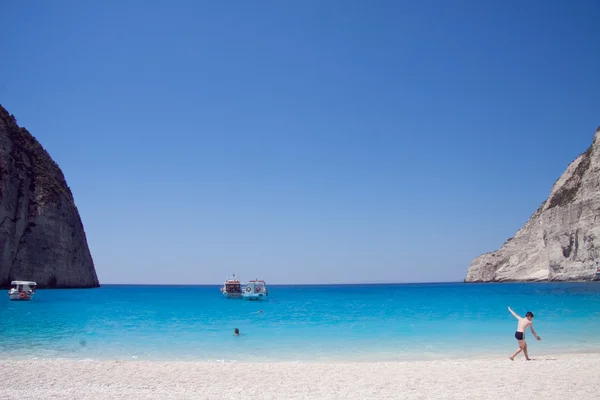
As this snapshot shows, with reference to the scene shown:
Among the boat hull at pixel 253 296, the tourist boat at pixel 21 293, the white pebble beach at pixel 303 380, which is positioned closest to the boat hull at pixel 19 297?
the tourist boat at pixel 21 293

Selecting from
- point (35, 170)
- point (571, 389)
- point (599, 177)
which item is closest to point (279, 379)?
point (571, 389)

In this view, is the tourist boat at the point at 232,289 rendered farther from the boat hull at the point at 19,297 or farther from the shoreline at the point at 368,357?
the shoreline at the point at 368,357

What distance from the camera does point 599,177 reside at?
74.6 m

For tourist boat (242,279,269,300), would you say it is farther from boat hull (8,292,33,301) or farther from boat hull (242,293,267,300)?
boat hull (8,292,33,301)

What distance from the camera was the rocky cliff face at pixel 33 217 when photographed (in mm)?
63188

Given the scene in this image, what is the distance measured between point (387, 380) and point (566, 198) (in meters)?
90.0

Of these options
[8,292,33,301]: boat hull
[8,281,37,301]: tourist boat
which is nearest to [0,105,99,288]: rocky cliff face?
[8,281,37,301]: tourist boat

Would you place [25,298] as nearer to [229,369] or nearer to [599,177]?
→ [229,369]

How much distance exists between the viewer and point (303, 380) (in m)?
11.0

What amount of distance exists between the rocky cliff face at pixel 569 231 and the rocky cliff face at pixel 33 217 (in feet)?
306

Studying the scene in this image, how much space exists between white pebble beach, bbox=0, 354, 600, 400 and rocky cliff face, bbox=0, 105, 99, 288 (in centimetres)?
6036

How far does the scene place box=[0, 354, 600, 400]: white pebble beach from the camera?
366 inches

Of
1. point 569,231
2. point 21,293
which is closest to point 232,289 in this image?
point 21,293

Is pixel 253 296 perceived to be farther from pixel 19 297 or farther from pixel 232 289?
pixel 19 297
